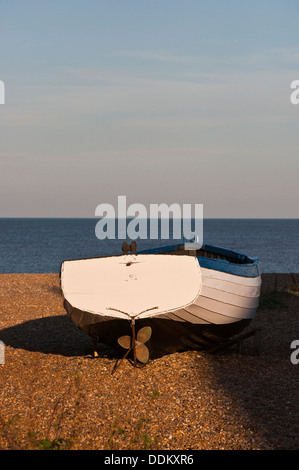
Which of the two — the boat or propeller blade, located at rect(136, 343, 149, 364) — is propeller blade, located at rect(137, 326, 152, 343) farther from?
propeller blade, located at rect(136, 343, 149, 364)

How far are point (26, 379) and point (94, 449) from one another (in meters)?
3.65

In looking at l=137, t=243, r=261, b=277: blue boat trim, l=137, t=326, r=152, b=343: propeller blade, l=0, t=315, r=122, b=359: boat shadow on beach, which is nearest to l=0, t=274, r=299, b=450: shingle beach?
l=0, t=315, r=122, b=359: boat shadow on beach

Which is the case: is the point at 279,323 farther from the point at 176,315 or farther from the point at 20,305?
the point at 20,305

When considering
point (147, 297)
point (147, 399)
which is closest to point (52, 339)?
point (147, 297)

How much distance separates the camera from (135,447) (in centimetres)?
803

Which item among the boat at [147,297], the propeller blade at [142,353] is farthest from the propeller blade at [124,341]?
the propeller blade at [142,353]

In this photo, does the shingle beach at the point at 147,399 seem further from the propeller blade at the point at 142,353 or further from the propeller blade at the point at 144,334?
the propeller blade at the point at 144,334

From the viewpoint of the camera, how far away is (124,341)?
11672 millimetres

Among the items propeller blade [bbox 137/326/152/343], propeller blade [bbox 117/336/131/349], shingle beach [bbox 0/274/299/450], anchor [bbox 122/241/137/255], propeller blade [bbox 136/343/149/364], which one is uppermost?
anchor [bbox 122/241/137/255]

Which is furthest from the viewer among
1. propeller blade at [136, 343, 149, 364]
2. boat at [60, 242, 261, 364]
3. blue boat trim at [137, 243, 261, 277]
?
blue boat trim at [137, 243, 261, 277]

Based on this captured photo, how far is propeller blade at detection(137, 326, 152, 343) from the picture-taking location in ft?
38.1

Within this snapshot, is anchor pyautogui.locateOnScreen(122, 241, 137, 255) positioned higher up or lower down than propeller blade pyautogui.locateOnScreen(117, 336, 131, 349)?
higher up

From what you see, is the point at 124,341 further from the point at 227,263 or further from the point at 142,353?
the point at 227,263

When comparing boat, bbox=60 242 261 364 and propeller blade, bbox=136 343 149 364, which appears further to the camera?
propeller blade, bbox=136 343 149 364
